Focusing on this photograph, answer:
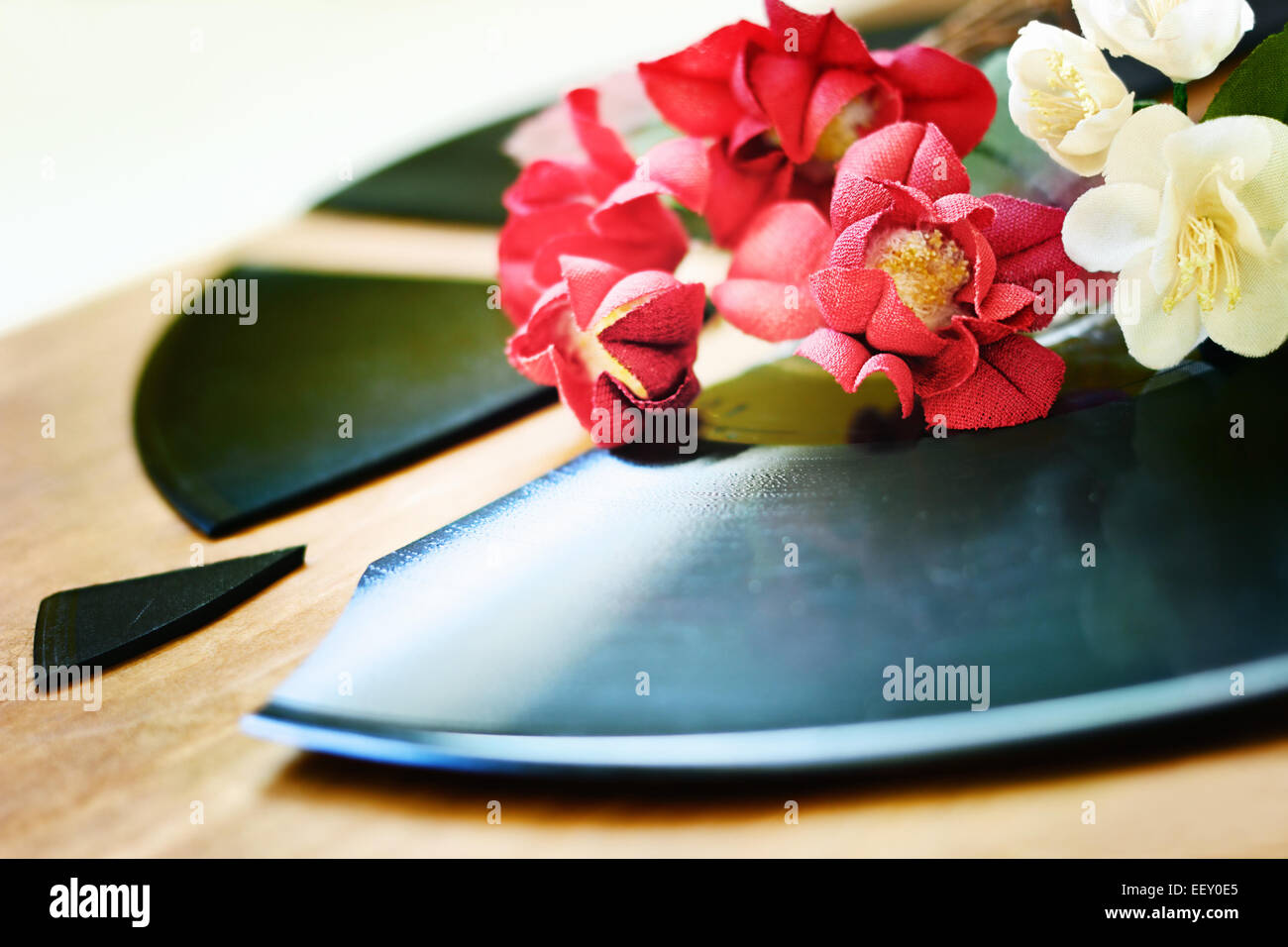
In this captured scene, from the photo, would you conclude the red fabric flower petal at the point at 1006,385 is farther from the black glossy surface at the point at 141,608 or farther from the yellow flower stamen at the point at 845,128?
the black glossy surface at the point at 141,608

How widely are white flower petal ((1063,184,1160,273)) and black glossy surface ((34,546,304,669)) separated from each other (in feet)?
0.95

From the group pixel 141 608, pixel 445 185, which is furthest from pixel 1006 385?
pixel 445 185

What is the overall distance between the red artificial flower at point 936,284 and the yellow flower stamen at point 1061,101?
26mm

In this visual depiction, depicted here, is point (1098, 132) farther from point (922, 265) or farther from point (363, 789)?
point (363, 789)

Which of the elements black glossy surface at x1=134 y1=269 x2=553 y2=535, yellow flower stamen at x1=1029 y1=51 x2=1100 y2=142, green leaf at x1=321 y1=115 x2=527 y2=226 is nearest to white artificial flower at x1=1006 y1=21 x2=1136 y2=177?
yellow flower stamen at x1=1029 y1=51 x2=1100 y2=142

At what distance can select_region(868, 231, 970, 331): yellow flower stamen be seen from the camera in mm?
379

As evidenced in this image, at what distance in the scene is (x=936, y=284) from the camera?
15.0 inches

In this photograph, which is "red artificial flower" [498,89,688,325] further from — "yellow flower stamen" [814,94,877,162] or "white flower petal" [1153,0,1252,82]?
"white flower petal" [1153,0,1252,82]

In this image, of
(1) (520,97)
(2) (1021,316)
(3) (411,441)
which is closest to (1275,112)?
(2) (1021,316)

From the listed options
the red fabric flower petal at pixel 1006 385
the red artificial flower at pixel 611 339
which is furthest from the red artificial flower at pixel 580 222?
the red fabric flower petal at pixel 1006 385

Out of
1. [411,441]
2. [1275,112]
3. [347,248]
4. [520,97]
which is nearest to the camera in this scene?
[1275,112]
